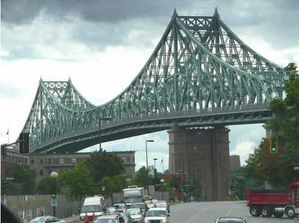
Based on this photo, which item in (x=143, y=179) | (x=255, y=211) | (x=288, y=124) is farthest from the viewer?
(x=143, y=179)

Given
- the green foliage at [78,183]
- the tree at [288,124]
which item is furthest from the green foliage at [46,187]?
the tree at [288,124]

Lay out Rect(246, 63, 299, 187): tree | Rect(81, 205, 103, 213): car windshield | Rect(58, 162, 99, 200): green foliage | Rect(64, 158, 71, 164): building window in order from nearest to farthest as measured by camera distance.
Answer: Rect(246, 63, 299, 187): tree < Rect(81, 205, 103, 213): car windshield < Rect(58, 162, 99, 200): green foliage < Rect(64, 158, 71, 164): building window

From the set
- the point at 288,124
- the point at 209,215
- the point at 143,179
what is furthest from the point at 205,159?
the point at 288,124

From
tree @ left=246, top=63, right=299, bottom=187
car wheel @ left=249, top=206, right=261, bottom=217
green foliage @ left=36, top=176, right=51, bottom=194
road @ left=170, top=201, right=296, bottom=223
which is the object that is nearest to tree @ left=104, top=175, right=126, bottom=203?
road @ left=170, top=201, right=296, bottom=223

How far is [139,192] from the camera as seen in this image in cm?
7112

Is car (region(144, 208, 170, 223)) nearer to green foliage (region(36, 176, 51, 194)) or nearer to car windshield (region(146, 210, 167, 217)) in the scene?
car windshield (region(146, 210, 167, 217))

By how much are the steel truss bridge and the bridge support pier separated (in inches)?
283

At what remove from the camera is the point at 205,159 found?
15112cm

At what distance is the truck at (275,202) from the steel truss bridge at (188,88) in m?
62.4

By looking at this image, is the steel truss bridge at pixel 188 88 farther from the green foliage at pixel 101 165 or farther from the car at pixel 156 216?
the car at pixel 156 216

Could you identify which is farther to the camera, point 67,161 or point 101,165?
point 67,161

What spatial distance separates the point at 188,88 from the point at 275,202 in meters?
86.1

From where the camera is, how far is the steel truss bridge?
129000 millimetres

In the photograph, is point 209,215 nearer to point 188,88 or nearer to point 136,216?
point 136,216
